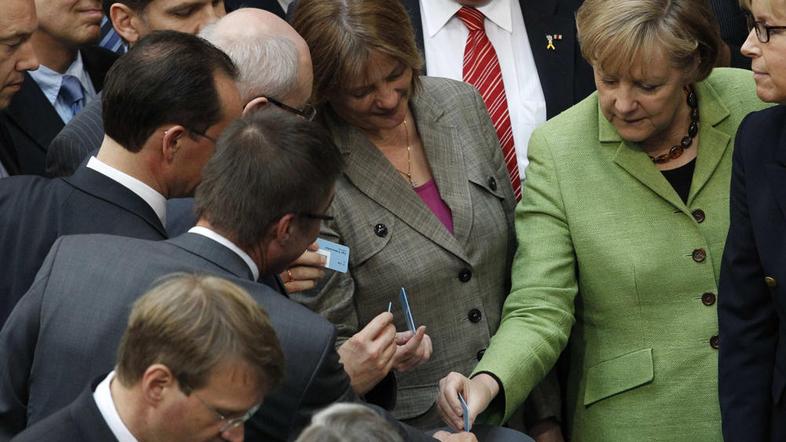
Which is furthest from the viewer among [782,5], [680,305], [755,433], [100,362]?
[680,305]

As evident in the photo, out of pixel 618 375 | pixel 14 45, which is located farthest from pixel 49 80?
pixel 618 375

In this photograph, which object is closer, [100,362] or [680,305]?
[100,362]

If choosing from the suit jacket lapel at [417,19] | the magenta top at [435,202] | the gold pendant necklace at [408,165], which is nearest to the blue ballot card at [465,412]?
the magenta top at [435,202]

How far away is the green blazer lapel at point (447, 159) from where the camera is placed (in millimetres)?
4008

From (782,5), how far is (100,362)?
1799 mm

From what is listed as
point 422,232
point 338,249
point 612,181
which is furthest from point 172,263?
point 612,181

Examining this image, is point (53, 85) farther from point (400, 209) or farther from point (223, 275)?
point (223, 275)

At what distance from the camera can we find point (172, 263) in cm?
287

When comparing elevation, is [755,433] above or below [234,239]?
below

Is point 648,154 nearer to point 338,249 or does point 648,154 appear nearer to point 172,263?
point 338,249

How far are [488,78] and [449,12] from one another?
0.27 metres

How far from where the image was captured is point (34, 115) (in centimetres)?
446

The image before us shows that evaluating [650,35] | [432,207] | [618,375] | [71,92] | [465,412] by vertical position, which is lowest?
[618,375]

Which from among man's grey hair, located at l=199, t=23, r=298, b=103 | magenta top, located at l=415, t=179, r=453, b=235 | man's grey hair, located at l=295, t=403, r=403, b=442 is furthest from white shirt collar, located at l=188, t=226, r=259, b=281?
magenta top, located at l=415, t=179, r=453, b=235
